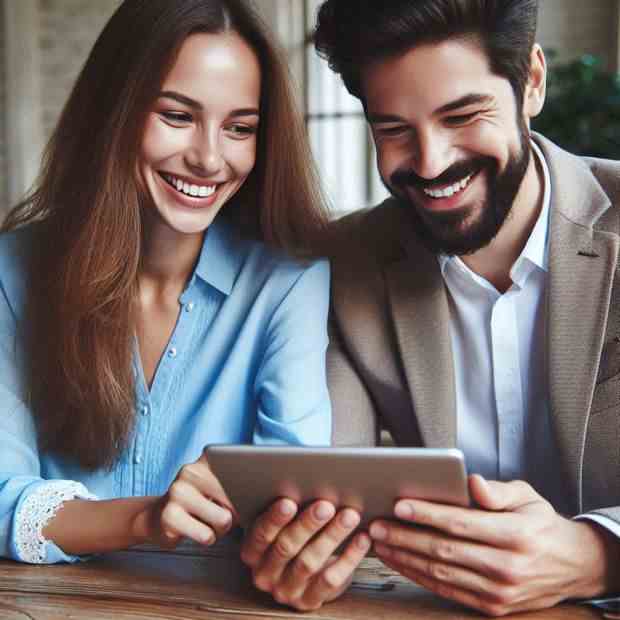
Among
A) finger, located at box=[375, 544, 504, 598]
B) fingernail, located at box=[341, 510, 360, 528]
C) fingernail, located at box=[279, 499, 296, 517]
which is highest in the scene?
fingernail, located at box=[279, 499, 296, 517]

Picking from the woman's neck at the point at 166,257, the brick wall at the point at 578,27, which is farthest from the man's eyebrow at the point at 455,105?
the brick wall at the point at 578,27

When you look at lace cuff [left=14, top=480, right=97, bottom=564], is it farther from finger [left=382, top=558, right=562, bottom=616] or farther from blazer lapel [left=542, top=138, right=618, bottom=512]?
blazer lapel [left=542, top=138, right=618, bottom=512]

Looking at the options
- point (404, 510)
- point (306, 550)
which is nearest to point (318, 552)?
point (306, 550)

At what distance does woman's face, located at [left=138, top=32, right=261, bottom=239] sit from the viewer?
1691 mm

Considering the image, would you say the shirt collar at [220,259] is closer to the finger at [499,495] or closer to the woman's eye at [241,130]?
the woman's eye at [241,130]

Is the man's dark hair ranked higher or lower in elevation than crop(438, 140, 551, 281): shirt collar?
higher

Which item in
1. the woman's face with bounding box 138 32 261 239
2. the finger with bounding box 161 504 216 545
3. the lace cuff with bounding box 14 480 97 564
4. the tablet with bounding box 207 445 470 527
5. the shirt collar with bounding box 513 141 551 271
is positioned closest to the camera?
the tablet with bounding box 207 445 470 527

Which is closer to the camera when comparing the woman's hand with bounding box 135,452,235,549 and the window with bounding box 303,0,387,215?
the woman's hand with bounding box 135,452,235,549

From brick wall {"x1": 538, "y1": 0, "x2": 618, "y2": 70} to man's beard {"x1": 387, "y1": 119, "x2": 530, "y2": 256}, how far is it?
5.44m

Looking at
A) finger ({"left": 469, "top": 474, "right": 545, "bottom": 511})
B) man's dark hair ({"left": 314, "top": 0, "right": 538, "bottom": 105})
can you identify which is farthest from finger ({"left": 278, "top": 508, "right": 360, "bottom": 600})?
man's dark hair ({"left": 314, "top": 0, "right": 538, "bottom": 105})

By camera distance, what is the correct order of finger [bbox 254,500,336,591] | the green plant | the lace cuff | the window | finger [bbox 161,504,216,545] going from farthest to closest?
the window < the green plant < the lace cuff < finger [bbox 161,504,216,545] < finger [bbox 254,500,336,591]

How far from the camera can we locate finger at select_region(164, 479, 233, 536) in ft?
4.63

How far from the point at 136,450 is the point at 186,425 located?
0.11m

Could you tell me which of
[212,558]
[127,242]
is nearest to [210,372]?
[127,242]
